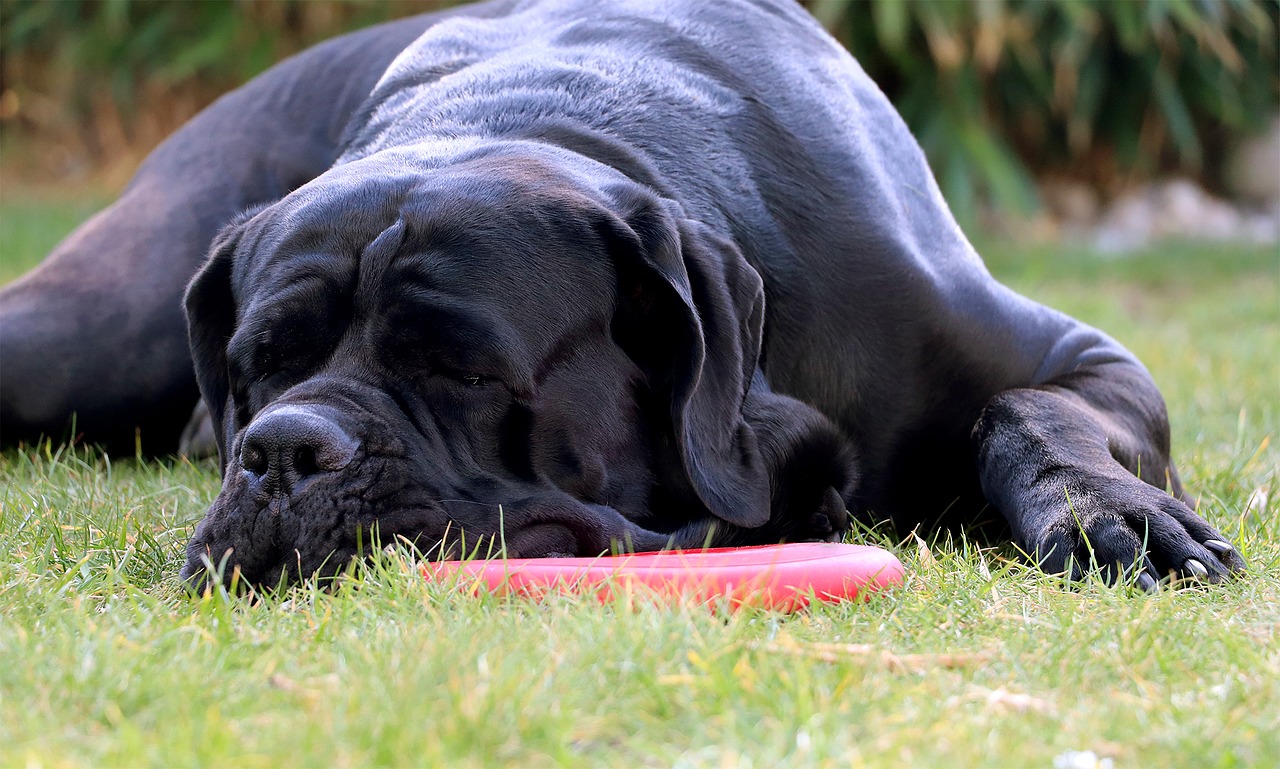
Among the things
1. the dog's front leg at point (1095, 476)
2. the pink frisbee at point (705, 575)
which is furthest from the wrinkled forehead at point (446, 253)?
the dog's front leg at point (1095, 476)

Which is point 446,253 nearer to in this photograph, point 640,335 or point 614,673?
point 640,335

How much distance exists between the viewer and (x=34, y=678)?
1.71 m

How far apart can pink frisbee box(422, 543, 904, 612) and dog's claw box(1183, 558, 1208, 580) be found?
0.45m

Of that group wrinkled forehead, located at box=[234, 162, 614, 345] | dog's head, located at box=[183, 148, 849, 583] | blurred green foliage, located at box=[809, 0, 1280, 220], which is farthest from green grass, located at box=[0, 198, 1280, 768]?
blurred green foliage, located at box=[809, 0, 1280, 220]

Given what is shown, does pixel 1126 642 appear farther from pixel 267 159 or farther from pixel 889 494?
pixel 267 159

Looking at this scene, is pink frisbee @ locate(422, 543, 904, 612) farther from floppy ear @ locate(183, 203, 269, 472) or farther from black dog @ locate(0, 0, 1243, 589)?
floppy ear @ locate(183, 203, 269, 472)

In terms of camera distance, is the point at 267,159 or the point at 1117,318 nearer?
the point at 267,159

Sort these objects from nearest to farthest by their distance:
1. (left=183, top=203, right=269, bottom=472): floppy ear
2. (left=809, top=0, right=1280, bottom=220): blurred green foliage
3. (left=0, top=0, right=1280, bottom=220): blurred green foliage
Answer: (left=183, top=203, right=269, bottom=472): floppy ear
(left=809, top=0, right=1280, bottom=220): blurred green foliage
(left=0, top=0, right=1280, bottom=220): blurred green foliage

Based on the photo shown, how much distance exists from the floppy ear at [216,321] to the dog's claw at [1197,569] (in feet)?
5.23

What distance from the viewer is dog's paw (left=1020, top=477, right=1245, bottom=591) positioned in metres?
2.24

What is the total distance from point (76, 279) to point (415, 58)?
3.69 ft

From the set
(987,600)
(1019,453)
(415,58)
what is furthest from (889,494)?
(415,58)

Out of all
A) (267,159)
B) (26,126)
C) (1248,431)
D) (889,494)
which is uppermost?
(267,159)

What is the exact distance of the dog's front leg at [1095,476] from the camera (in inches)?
89.5
